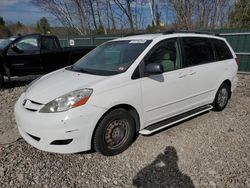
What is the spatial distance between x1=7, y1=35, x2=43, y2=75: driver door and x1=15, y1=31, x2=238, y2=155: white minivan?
4258 millimetres

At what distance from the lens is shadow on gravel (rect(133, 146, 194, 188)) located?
2598 mm

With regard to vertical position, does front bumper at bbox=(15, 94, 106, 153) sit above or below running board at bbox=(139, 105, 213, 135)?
above

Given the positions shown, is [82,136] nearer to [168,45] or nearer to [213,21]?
[168,45]

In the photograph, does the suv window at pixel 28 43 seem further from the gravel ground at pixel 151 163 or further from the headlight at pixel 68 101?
the headlight at pixel 68 101

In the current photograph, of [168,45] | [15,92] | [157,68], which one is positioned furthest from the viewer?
[15,92]

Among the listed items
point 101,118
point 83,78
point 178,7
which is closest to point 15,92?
point 83,78

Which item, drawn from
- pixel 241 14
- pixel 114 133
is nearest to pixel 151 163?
pixel 114 133

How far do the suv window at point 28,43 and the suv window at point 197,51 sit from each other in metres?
5.62

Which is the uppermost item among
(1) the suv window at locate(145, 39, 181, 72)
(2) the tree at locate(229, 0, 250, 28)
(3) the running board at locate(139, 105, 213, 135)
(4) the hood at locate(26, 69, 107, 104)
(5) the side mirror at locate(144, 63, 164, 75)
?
(2) the tree at locate(229, 0, 250, 28)

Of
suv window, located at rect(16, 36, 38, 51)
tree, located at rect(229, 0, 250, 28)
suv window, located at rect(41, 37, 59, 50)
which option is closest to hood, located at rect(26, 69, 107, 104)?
suv window, located at rect(16, 36, 38, 51)

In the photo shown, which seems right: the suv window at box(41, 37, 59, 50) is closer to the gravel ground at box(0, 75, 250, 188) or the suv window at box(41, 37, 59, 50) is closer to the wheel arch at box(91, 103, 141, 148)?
the gravel ground at box(0, 75, 250, 188)

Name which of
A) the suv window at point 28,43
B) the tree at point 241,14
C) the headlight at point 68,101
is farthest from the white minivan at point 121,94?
the tree at point 241,14

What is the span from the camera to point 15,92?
662 cm

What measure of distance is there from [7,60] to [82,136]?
5.67 m
